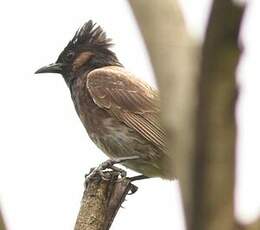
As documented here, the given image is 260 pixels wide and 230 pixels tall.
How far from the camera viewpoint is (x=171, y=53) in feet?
4.95

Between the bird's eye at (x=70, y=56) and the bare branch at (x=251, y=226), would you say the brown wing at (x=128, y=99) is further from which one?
the bare branch at (x=251, y=226)

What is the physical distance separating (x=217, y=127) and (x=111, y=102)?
6.27 m

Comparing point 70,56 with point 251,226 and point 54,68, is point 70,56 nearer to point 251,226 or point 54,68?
point 54,68

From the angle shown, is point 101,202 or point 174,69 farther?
point 101,202

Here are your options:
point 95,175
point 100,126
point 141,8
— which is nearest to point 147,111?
point 100,126

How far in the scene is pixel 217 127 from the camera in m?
1.27

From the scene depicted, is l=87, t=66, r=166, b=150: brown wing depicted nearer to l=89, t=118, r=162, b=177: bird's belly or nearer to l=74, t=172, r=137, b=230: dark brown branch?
l=89, t=118, r=162, b=177: bird's belly

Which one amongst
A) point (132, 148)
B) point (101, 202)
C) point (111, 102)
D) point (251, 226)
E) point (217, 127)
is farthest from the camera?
point (111, 102)

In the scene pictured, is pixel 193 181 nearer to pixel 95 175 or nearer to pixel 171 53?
pixel 171 53

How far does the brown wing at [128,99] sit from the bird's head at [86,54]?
242 millimetres

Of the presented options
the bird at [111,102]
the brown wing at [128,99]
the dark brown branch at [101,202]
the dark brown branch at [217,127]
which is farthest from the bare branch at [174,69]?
the brown wing at [128,99]

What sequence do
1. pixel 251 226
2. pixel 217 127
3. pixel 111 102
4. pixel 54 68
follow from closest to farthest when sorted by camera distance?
1. pixel 217 127
2. pixel 251 226
3. pixel 111 102
4. pixel 54 68

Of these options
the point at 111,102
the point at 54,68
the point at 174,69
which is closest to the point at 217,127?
the point at 174,69

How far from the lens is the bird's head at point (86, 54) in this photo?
8.30m
